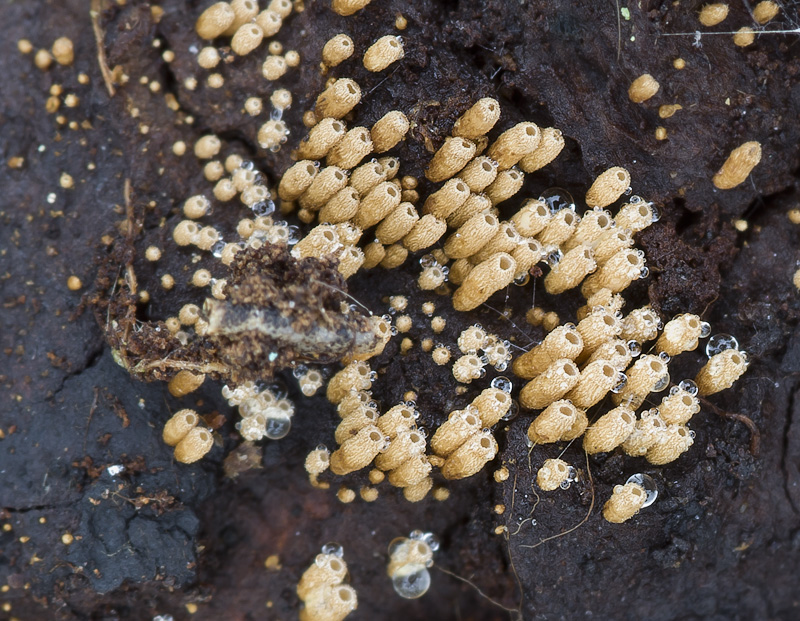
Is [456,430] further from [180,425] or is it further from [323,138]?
[323,138]

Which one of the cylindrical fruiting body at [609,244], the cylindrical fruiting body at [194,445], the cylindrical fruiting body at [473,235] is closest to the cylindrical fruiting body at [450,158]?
the cylindrical fruiting body at [473,235]

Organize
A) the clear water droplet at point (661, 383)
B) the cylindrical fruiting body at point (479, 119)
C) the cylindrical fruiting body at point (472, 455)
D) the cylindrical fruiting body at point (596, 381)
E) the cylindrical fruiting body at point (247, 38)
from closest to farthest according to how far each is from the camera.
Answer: the cylindrical fruiting body at point (596, 381) → the cylindrical fruiting body at point (472, 455) → the clear water droplet at point (661, 383) → the cylindrical fruiting body at point (479, 119) → the cylindrical fruiting body at point (247, 38)

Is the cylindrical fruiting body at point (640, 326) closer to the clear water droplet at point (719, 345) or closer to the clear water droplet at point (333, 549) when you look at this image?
the clear water droplet at point (719, 345)

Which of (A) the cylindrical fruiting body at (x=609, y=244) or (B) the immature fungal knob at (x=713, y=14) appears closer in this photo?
(A) the cylindrical fruiting body at (x=609, y=244)

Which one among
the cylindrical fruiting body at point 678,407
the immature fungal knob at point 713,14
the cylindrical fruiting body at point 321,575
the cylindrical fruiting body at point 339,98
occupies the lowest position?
the cylindrical fruiting body at point 321,575

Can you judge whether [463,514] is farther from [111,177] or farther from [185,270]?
[111,177]

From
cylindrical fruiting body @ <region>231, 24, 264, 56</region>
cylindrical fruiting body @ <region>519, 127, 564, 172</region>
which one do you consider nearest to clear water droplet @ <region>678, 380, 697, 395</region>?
cylindrical fruiting body @ <region>519, 127, 564, 172</region>
